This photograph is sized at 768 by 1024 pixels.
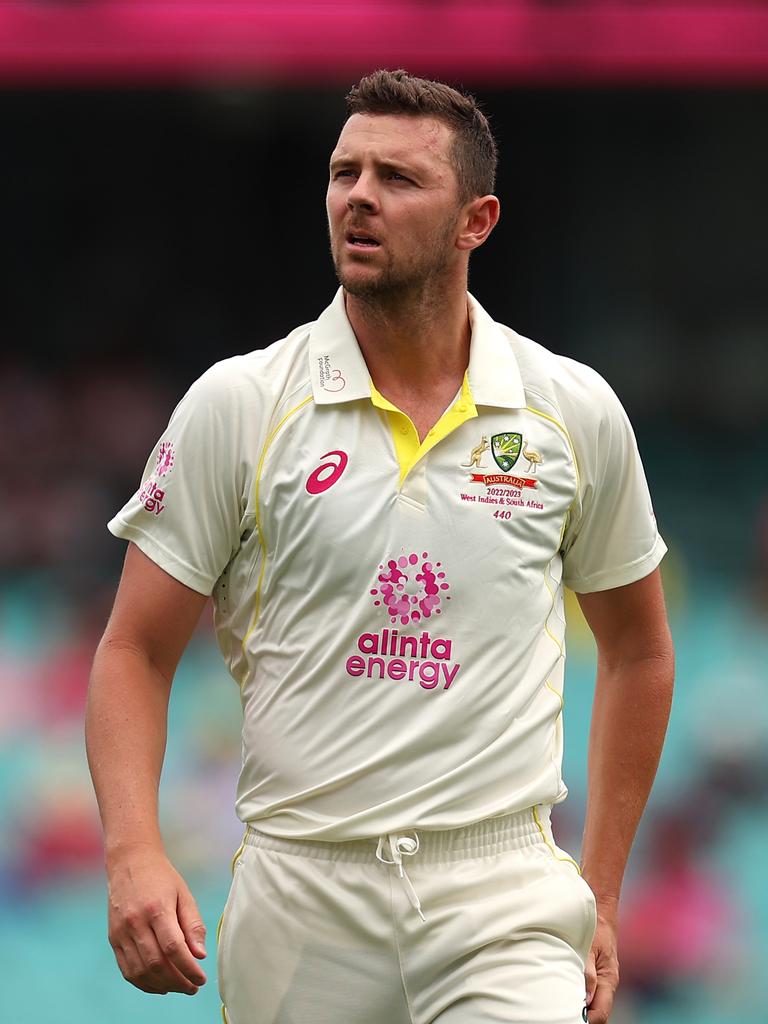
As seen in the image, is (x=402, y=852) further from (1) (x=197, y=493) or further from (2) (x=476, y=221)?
(2) (x=476, y=221)

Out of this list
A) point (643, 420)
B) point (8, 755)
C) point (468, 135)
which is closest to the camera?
point (468, 135)

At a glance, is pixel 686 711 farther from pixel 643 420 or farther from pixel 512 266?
pixel 512 266

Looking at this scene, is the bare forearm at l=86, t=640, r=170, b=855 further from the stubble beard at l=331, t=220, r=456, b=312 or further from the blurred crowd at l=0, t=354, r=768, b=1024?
the blurred crowd at l=0, t=354, r=768, b=1024

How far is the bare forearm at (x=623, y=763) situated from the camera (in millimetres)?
3023

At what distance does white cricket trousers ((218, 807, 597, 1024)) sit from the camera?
2.62 m

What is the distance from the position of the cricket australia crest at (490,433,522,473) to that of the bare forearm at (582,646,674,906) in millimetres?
492

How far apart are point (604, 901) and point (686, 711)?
7244 millimetres

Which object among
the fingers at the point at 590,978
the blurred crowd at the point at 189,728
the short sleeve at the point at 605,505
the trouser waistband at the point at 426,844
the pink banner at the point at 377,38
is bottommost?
the blurred crowd at the point at 189,728

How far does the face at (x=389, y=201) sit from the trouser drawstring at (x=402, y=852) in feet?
2.90

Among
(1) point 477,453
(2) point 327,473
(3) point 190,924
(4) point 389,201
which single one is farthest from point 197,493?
(3) point 190,924

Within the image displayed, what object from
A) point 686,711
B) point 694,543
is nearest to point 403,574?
point 686,711

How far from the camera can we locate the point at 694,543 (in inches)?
472

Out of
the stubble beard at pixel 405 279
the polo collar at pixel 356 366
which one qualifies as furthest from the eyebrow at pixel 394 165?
the polo collar at pixel 356 366

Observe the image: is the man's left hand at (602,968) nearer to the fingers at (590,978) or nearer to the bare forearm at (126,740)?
the fingers at (590,978)
